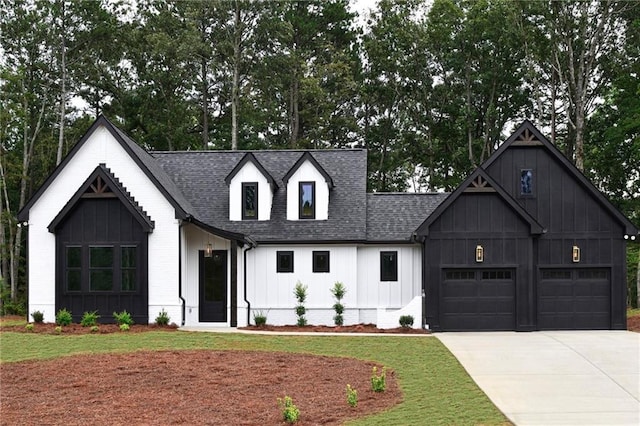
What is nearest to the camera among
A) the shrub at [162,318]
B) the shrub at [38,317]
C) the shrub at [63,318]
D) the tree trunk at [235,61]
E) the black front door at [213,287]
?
the shrub at [63,318]

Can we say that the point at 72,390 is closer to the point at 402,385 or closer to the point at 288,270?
the point at 402,385

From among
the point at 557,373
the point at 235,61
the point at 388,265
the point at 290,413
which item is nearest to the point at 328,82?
the point at 235,61

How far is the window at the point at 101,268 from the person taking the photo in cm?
2320

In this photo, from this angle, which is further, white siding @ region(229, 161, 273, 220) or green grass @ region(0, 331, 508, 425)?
white siding @ region(229, 161, 273, 220)

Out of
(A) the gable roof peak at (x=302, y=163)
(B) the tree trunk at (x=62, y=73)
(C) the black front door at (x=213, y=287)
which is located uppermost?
(B) the tree trunk at (x=62, y=73)

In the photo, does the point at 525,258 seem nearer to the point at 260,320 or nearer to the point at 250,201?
the point at 260,320

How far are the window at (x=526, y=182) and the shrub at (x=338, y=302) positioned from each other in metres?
6.69

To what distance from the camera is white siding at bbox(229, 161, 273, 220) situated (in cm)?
2627

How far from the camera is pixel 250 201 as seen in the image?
26406 mm

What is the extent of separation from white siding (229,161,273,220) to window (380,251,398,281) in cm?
432

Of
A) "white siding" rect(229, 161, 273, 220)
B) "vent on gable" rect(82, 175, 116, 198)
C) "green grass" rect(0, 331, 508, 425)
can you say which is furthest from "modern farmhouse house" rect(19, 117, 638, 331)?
"green grass" rect(0, 331, 508, 425)

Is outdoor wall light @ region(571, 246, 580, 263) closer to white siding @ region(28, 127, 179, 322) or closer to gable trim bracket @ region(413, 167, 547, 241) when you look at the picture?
gable trim bracket @ region(413, 167, 547, 241)

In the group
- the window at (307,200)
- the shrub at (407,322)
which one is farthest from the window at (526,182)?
the window at (307,200)

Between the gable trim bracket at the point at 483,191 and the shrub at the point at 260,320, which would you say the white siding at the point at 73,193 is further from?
the gable trim bracket at the point at 483,191
